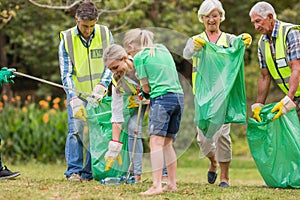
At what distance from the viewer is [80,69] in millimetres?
7156

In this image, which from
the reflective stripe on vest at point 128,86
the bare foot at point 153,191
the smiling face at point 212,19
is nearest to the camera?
the bare foot at point 153,191

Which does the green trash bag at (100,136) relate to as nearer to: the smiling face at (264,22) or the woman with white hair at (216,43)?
the woman with white hair at (216,43)

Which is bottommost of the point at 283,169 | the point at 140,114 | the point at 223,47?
the point at 283,169

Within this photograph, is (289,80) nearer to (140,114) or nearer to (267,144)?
(267,144)

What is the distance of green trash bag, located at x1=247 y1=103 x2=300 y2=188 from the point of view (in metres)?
6.76

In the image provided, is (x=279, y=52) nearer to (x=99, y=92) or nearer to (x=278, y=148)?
(x=278, y=148)

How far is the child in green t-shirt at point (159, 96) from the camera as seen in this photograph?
19.1ft

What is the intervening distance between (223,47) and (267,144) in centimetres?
102

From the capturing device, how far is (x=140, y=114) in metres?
6.64

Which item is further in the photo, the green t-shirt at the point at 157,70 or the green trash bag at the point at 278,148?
the green trash bag at the point at 278,148

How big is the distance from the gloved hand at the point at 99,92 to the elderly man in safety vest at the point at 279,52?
4.89 feet

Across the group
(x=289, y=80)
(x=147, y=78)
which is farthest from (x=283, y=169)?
(x=147, y=78)

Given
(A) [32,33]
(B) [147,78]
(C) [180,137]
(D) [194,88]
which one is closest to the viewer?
(B) [147,78]

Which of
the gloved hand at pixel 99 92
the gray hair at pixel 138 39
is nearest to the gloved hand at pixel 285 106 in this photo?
the gray hair at pixel 138 39
